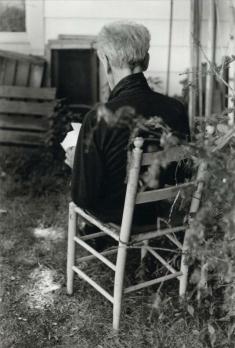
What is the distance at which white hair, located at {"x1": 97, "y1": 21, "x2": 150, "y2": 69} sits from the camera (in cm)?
257

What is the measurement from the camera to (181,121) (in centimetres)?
270

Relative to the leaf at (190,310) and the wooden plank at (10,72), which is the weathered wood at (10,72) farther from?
the leaf at (190,310)

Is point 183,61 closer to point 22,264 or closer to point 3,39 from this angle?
point 3,39

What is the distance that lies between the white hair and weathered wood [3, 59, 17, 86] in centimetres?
275

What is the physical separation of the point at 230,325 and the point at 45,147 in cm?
289

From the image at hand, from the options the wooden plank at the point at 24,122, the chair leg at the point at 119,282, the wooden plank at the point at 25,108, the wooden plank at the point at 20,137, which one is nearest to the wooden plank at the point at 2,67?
the wooden plank at the point at 25,108

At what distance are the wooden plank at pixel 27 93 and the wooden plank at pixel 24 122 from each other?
198 mm

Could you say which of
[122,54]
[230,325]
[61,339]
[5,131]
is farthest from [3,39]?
[230,325]

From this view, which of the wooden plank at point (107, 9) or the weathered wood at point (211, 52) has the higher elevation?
the wooden plank at point (107, 9)

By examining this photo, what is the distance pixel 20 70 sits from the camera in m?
5.19

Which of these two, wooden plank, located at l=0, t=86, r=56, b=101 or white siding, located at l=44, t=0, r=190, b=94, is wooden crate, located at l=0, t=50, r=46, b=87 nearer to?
wooden plank, located at l=0, t=86, r=56, b=101

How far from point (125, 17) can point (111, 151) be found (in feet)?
9.16

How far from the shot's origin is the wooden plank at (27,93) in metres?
5.07

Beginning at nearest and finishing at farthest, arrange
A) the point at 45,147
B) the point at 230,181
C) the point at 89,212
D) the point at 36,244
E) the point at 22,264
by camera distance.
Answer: the point at 230,181
the point at 89,212
the point at 22,264
the point at 36,244
the point at 45,147
